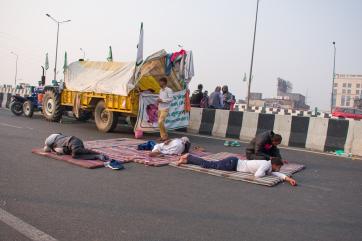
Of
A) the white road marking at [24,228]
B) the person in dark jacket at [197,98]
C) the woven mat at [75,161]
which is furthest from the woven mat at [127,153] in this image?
the person in dark jacket at [197,98]

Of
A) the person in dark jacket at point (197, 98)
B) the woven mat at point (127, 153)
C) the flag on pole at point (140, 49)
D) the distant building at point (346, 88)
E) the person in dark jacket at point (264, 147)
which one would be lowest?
the woven mat at point (127, 153)

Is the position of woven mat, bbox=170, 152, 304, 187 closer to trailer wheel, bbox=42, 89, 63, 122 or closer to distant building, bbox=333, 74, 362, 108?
trailer wheel, bbox=42, 89, 63, 122

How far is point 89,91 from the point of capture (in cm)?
1248

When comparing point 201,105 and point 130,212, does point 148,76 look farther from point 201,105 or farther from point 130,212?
point 130,212

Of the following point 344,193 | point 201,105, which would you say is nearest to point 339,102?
point 201,105

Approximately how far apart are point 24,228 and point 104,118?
885 cm

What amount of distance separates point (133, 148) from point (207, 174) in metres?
2.59

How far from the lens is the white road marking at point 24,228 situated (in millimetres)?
3379

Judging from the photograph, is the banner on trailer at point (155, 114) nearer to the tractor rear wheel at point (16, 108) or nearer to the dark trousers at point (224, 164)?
the dark trousers at point (224, 164)

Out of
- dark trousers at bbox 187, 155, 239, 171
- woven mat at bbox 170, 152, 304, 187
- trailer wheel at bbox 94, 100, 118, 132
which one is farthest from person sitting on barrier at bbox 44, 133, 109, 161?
trailer wheel at bbox 94, 100, 118, 132

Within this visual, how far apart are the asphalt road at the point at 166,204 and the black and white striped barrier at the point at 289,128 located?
12.5 feet

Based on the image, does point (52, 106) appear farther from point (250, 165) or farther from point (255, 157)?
point (250, 165)

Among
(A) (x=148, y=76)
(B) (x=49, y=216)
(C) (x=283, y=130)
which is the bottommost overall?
(B) (x=49, y=216)

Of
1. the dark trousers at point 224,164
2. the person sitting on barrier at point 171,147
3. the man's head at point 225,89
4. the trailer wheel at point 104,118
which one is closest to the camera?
the dark trousers at point 224,164
